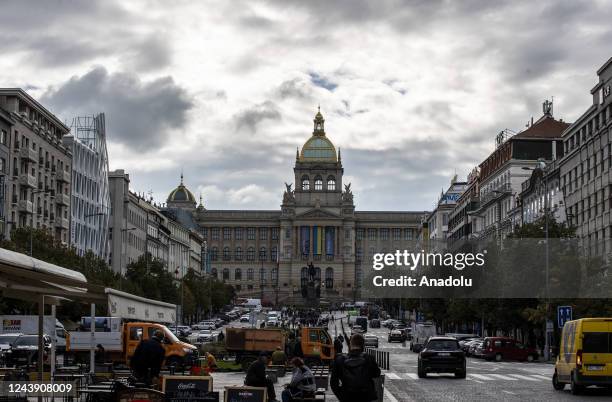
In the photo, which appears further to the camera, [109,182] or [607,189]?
[109,182]

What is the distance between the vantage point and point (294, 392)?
22266 mm

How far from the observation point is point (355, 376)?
16406mm

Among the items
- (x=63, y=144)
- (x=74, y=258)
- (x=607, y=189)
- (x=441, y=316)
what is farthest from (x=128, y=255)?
(x=607, y=189)

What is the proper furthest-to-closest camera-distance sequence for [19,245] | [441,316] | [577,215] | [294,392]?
[441,316], [577,215], [19,245], [294,392]

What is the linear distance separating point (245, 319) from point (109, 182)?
75.2 feet

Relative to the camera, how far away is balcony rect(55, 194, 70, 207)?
111625 mm

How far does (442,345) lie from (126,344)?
12819mm

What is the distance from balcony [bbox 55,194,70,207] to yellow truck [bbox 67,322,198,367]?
6353 centimetres

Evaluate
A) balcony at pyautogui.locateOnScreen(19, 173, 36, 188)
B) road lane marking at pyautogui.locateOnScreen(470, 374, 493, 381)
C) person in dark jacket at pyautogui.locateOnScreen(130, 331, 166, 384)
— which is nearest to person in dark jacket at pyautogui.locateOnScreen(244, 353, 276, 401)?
person in dark jacket at pyautogui.locateOnScreen(130, 331, 166, 384)

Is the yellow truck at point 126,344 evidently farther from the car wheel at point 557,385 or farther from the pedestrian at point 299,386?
the pedestrian at point 299,386

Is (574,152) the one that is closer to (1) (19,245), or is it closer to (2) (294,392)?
(1) (19,245)

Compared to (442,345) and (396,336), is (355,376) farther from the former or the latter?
(396,336)

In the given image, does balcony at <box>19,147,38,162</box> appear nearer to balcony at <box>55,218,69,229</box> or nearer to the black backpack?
balcony at <box>55,218,69,229</box>

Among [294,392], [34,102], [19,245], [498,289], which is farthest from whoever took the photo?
[34,102]
